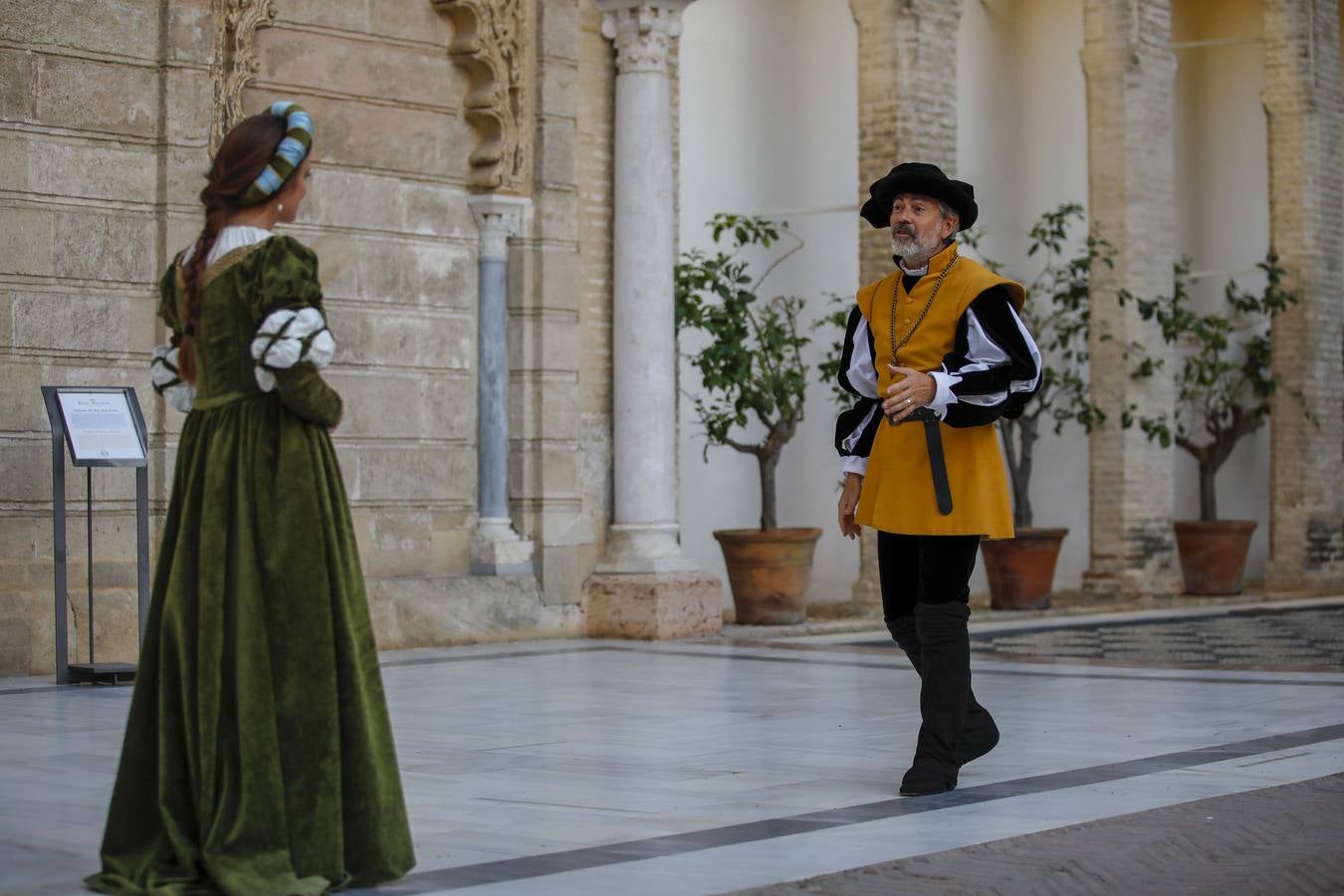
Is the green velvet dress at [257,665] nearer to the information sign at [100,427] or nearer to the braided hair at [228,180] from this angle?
the braided hair at [228,180]

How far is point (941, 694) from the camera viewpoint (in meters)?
5.32

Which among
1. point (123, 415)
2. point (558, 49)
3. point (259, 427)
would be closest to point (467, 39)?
point (558, 49)

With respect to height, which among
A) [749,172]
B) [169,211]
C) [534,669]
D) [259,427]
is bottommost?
[534,669]

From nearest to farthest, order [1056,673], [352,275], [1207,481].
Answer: [1056,673] < [352,275] < [1207,481]

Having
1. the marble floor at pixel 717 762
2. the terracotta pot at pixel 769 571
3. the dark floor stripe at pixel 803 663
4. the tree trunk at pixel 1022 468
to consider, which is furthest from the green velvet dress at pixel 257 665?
the tree trunk at pixel 1022 468

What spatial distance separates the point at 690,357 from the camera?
1293 cm

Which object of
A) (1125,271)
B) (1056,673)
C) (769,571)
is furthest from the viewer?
(1125,271)

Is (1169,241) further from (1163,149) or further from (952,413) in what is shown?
(952,413)

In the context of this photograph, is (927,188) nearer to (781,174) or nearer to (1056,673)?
(1056,673)

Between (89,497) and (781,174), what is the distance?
23.0ft

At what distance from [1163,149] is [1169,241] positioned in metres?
0.67

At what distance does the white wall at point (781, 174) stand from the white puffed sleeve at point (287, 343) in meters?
9.40

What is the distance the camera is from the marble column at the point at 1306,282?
53.7ft

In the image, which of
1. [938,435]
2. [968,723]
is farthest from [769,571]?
[938,435]
